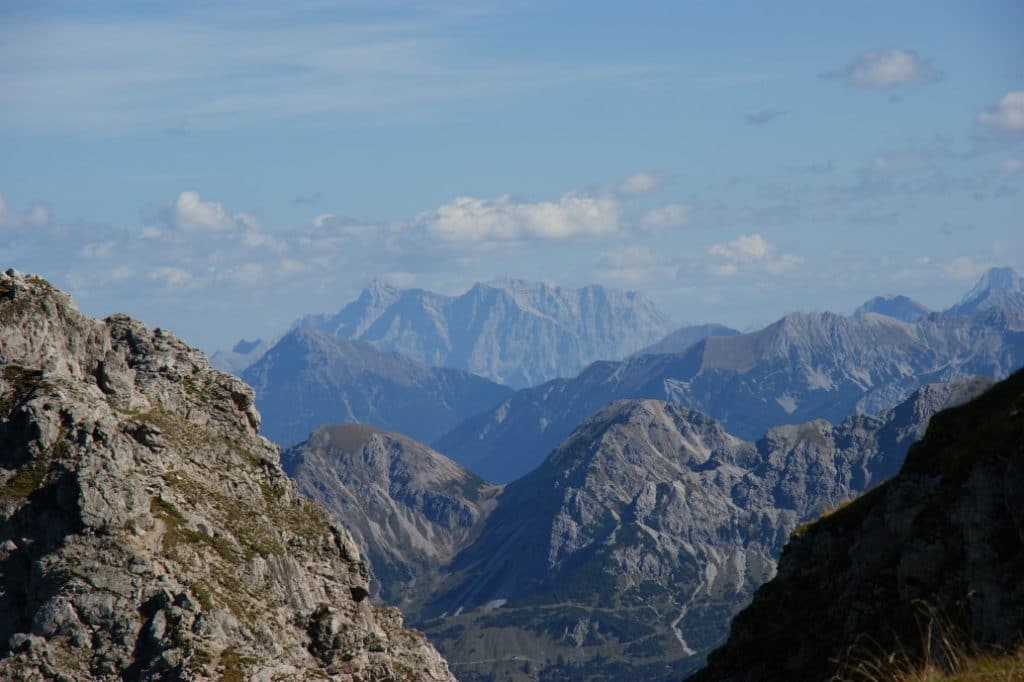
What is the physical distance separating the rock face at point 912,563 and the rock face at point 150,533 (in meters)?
37.9

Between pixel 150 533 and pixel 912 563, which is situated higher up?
pixel 150 533

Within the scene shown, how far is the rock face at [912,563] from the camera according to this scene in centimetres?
5594

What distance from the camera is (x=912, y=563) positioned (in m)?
61.6

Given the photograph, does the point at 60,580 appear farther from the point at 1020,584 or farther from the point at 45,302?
the point at 1020,584

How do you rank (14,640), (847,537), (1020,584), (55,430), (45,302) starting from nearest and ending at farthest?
(1020,584), (847,537), (14,640), (55,430), (45,302)

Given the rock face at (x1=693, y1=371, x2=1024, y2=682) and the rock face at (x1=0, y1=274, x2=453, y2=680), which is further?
the rock face at (x1=0, y1=274, x2=453, y2=680)

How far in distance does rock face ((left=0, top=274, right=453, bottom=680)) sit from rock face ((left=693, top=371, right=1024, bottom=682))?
3791 cm

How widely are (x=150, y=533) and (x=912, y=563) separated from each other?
60367 mm

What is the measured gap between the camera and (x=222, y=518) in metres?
104

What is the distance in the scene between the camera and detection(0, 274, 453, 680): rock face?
87875 millimetres

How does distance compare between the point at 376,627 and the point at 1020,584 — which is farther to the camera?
the point at 376,627

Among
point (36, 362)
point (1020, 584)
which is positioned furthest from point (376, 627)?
point (1020, 584)

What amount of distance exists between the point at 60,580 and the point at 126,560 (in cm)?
495

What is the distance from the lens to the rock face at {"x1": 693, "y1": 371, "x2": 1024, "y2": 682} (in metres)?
55.9
